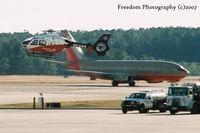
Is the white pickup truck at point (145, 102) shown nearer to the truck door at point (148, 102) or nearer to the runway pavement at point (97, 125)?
the truck door at point (148, 102)

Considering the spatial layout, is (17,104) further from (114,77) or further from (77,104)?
(114,77)

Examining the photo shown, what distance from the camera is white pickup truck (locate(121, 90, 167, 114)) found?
58.4 m

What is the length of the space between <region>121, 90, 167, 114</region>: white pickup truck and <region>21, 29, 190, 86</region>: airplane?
7046cm

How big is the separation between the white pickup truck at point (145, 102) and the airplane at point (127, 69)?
7046cm

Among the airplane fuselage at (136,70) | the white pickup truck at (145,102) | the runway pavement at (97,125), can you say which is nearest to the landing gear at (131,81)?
the airplane fuselage at (136,70)

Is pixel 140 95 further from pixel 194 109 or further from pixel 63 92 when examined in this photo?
pixel 63 92

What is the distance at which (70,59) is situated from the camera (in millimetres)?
145750

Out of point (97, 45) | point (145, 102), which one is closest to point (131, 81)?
point (97, 45)

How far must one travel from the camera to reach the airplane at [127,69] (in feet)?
431

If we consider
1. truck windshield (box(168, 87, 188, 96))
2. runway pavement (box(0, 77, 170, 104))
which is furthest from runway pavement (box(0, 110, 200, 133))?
runway pavement (box(0, 77, 170, 104))

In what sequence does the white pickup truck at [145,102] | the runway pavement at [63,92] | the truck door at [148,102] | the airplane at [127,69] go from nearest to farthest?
the white pickup truck at [145,102] → the truck door at [148,102] → the runway pavement at [63,92] → the airplane at [127,69]

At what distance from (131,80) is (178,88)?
79.8 meters

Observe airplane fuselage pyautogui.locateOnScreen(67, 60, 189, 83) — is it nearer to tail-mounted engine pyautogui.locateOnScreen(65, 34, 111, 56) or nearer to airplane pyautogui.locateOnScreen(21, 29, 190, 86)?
airplane pyautogui.locateOnScreen(21, 29, 190, 86)

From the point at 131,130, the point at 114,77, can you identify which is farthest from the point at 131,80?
the point at 131,130
